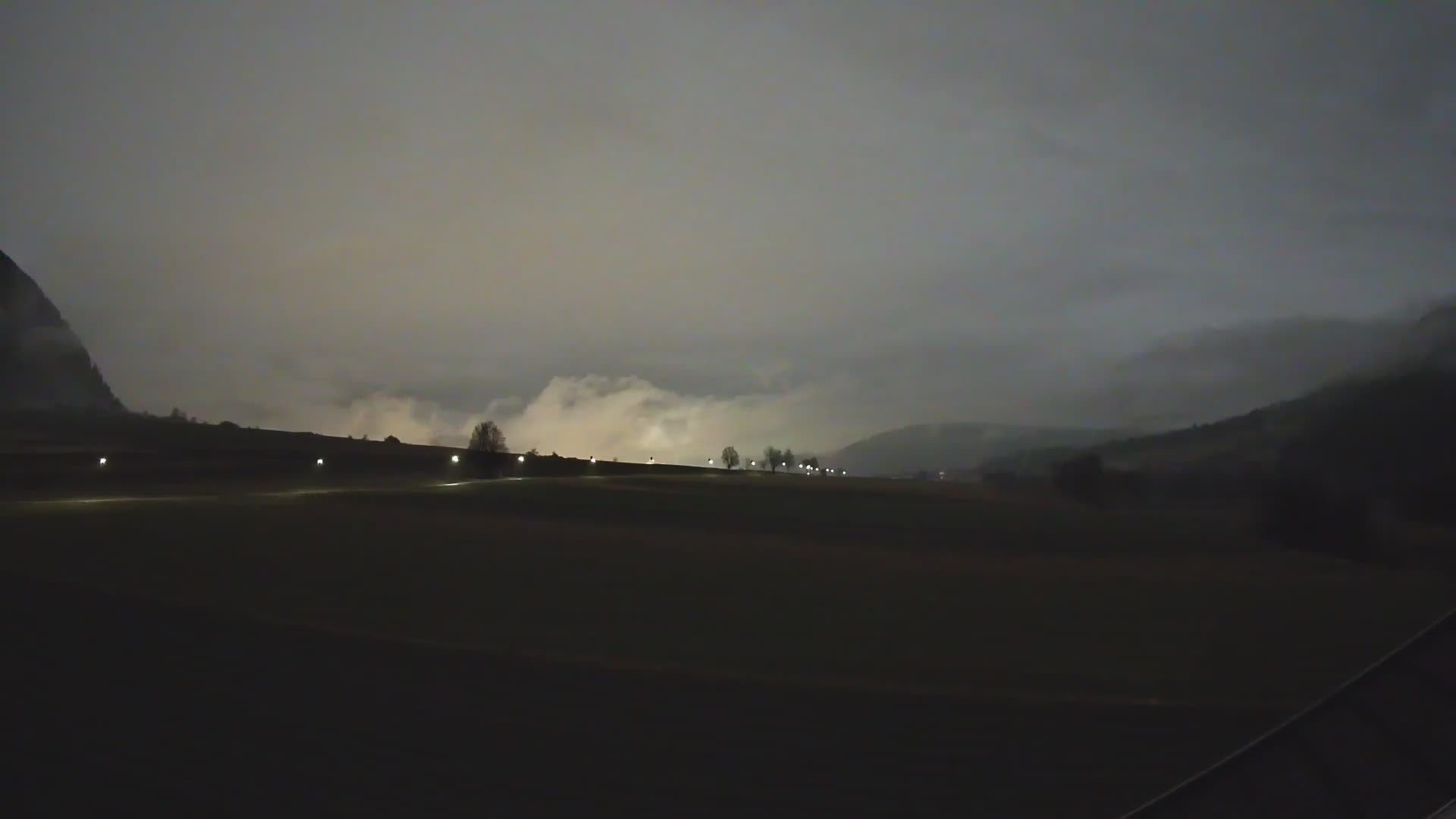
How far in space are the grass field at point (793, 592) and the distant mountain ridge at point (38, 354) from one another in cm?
12815

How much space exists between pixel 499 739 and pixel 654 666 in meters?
2.74

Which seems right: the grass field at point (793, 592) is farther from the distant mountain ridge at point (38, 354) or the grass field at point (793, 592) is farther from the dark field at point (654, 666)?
the distant mountain ridge at point (38, 354)

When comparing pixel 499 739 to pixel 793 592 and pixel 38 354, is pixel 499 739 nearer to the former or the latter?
pixel 793 592

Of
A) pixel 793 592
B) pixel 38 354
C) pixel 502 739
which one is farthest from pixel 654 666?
pixel 38 354

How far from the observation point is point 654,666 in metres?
9.87

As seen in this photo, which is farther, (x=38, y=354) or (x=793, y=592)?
(x=38, y=354)

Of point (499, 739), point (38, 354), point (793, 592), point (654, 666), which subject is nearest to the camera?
point (499, 739)

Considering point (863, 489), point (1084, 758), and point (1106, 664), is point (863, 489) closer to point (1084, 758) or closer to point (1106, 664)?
point (1106, 664)

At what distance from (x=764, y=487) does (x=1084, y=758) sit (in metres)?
42.4

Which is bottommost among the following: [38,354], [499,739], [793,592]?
[499,739]

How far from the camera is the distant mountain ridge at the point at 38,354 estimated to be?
136m

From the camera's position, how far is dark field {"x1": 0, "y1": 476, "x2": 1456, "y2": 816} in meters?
6.63

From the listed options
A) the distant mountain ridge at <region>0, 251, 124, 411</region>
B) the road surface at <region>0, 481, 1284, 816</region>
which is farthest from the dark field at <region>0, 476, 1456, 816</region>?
the distant mountain ridge at <region>0, 251, 124, 411</region>

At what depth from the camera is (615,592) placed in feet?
47.3
